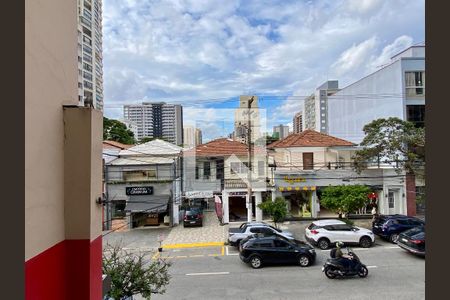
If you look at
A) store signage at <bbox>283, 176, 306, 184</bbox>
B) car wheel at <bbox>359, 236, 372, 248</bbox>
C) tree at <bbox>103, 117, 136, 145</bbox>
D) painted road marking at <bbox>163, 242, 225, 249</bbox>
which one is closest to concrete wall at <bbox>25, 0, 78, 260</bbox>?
painted road marking at <bbox>163, 242, 225, 249</bbox>

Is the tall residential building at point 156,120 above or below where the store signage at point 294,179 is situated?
above

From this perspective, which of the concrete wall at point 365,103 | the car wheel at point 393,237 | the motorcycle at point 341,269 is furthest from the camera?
the concrete wall at point 365,103

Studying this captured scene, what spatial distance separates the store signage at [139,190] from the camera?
2167 centimetres

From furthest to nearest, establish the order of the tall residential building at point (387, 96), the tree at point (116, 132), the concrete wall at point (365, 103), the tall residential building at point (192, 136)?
the tree at point (116, 132) < the tall residential building at point (192, 136) < the concrete wall at point (365, 103) < the tall residential building at point (387, 96)

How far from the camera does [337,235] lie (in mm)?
15727

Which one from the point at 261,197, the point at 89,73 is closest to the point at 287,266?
the point at 261,197

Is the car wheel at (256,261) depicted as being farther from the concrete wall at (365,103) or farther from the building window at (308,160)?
the concrete wall at (365,103)

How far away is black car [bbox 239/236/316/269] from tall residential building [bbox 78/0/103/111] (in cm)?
4075

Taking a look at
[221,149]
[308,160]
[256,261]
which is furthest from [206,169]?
[256,261]

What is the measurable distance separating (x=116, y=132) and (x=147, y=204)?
23.4m

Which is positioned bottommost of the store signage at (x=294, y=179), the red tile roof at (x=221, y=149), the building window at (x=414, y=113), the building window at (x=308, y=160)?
the store signage at (x=294, y=179)

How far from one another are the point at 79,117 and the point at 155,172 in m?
19.7

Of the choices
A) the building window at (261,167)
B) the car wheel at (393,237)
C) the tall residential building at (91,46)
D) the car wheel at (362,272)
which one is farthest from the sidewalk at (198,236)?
the tall residential building at (91,46)

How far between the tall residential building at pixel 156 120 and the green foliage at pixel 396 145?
18657mm
